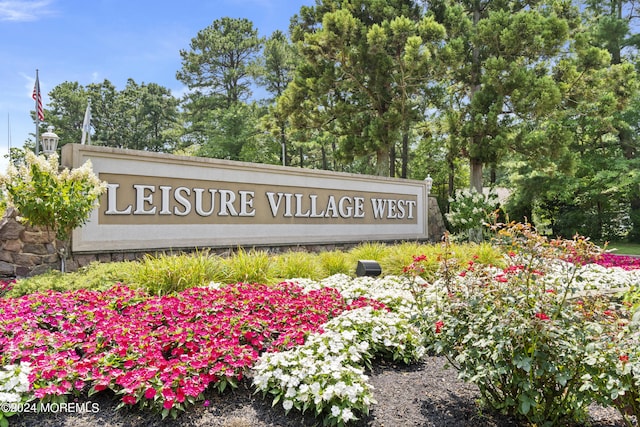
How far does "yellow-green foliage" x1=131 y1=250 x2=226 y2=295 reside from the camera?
475cm

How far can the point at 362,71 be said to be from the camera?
1541cm

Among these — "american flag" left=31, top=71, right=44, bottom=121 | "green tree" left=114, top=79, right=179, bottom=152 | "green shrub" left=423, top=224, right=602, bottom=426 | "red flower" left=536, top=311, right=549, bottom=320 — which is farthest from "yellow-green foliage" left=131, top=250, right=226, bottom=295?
"green tree" left=114, top=79, right=179, bottom=152

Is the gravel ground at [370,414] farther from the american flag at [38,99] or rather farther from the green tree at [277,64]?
the green tree at [277,64]

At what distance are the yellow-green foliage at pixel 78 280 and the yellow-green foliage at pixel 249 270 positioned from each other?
1.16 meters

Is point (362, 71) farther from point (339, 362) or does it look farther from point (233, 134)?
point (339, 362)

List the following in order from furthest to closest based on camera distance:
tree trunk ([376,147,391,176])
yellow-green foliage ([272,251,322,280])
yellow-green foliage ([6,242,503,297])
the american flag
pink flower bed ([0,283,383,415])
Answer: the american flag → tree trunk ([376,147,391,176]) → yellow-green foliage ([272,251,322,280]) → yellow-green foliage ([6,242,503,297]) → pink flower bed ([0,283,383,415])

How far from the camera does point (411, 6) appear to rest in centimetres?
1620

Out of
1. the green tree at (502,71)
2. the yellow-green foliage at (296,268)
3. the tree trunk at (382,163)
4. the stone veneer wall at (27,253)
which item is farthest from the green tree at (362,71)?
the stone veneer wall at (27,253)

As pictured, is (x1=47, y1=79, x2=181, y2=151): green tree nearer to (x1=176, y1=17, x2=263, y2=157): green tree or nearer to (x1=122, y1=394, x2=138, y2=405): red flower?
(x1=176, y1=17, x2=263, y2=157): green tree

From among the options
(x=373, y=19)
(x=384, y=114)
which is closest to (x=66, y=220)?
(x=384, y=114)

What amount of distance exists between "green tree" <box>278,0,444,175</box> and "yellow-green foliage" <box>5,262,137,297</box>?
11105 millimetres

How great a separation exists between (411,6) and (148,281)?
1536cm

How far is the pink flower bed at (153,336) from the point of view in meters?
2.45

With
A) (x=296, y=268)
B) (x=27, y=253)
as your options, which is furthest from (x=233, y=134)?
(x=296, y=268)
